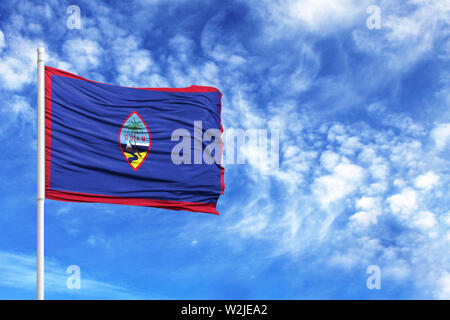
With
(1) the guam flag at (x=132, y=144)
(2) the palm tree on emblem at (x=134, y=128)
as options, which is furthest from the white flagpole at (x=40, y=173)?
(2) the palm tree on emblem at (x=134, y=128)

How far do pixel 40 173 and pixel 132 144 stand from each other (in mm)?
3049

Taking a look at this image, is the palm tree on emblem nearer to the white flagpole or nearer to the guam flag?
the guam flag

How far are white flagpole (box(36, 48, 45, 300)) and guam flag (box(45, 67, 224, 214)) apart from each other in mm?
507

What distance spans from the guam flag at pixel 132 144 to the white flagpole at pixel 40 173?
507 mm

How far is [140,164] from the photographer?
1460 cm

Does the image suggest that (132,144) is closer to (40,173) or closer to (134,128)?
(134,128)

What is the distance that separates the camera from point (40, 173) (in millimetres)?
12156

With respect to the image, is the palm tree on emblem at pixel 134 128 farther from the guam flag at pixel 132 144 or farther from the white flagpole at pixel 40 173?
the white flagpole at pixel 40 173

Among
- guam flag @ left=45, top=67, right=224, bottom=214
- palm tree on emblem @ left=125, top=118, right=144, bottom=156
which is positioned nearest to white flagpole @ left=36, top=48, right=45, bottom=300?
guam flag @ left=45, top=67, right=224, bottom=214

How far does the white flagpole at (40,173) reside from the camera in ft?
37.6

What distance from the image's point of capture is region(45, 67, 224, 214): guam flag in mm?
13195

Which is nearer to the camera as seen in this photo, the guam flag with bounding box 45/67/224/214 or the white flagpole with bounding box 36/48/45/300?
the white flagpole with bounding box 36/48/45/300

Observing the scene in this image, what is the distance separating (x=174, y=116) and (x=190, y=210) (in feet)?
9.20
